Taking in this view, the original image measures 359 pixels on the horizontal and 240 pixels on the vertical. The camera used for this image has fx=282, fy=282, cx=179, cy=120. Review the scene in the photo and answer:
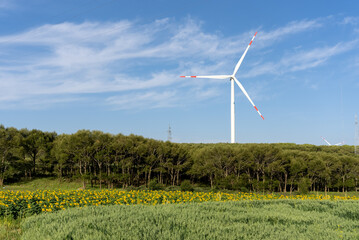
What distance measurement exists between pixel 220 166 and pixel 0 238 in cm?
5939

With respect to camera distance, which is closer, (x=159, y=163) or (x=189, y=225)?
(x=189, y=225)

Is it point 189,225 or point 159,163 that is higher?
point 189,225

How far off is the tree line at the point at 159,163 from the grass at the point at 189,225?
173ft

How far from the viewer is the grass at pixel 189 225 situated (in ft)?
26.2

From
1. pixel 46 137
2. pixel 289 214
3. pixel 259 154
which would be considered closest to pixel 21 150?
pixel 46 137

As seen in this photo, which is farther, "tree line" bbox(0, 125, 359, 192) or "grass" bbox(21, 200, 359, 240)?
"tree line" bbox(0, 125, 359, 192)

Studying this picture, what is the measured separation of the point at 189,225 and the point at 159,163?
5931cm

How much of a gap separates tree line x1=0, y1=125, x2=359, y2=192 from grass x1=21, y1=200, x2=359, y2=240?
5276 cm

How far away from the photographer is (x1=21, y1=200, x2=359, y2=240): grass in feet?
26.2

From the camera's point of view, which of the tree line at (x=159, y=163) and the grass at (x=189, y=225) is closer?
the grass at (x=189, y=225)

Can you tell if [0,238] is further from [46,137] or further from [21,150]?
[46,137]

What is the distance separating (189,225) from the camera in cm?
866

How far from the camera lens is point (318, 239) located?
26.6 ft

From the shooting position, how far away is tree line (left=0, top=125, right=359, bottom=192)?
64.5 metres
